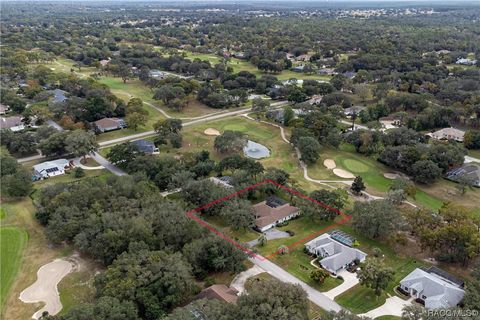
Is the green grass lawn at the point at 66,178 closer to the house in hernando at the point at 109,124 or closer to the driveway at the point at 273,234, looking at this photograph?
the house in hernando at the point at 109,124

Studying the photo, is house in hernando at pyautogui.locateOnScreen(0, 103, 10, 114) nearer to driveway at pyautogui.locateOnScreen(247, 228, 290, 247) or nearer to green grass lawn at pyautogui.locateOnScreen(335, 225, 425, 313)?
driveway at pyautogui.locateOnScreen(247, 228, 290, 247)

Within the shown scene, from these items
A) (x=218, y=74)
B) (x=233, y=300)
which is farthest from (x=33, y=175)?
(x=218, y=74)

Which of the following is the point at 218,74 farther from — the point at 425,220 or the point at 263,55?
the point at 425,220

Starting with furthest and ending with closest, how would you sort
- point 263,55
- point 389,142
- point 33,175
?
point 263,55 → point 389,142 → point 33,175

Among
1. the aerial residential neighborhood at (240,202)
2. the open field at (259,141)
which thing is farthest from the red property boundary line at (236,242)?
the open field at (259,141)

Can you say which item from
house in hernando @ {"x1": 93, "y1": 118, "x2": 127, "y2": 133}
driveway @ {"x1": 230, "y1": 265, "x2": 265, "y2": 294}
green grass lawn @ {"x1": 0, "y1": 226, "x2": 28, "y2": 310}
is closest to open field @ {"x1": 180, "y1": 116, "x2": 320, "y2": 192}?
house in hernando @ {"x1": 93, "y1": 118, "x2": 127, "y2": 133}

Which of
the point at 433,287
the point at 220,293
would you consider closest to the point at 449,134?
the point at 433,287

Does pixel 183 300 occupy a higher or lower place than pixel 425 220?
lower
